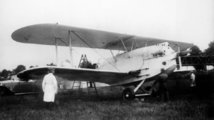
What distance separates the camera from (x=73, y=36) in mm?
10539

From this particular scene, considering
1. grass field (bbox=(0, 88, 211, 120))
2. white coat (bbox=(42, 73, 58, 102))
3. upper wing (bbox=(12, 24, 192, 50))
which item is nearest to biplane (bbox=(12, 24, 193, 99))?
upper wing (bbox=(12, 24, 192, 50))

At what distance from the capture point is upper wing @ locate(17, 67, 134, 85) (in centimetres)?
799

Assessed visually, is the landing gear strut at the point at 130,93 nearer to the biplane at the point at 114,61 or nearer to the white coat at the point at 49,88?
the biplane at the point at 114,61

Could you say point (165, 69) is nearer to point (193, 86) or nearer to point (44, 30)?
point (193, 86)

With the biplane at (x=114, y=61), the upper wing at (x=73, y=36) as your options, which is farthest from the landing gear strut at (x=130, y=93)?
the upper wing at (x=73, y=36)

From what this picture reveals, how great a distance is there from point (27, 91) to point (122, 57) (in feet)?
24.1

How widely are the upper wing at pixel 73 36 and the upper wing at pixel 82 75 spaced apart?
4.30 ft

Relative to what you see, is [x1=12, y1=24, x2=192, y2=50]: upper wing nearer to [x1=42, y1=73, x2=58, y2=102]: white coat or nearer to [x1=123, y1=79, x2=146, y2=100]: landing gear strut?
[x1=123, y1=79, x2=146, y2=100]: landing gear strut

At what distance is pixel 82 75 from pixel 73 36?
78.9 inches

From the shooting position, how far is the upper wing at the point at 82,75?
799 centimetres

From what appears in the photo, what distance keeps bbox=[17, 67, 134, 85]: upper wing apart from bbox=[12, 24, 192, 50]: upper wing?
1.31m

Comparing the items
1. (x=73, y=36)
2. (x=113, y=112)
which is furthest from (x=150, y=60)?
(x=113, y=112)

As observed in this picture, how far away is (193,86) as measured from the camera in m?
12.1

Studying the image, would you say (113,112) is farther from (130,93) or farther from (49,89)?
(130,93)
